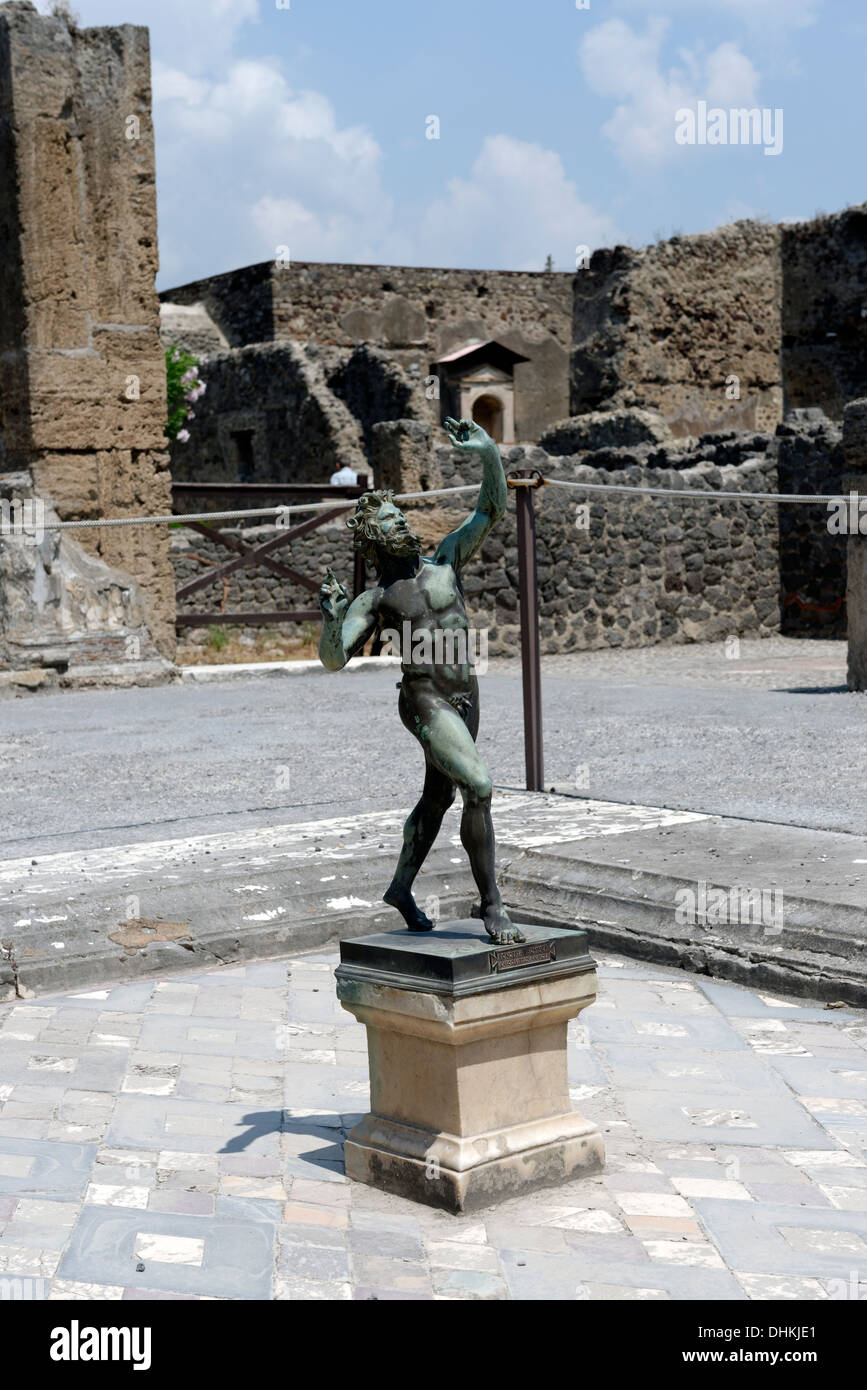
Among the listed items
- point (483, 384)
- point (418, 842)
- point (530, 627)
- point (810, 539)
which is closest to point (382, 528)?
point (418, 842)

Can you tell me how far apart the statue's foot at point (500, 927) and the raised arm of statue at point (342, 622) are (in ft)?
1.93

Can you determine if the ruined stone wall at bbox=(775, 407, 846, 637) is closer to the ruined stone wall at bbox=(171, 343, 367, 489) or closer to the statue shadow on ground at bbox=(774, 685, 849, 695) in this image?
the statue shadow on ground at bbox=(774, 685, 849, 695)

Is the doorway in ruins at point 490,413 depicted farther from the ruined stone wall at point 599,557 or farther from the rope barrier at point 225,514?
the rope barrier at point 225,514

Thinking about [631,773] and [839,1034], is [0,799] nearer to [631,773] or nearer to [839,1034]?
[631,773]

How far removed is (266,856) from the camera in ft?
17.1

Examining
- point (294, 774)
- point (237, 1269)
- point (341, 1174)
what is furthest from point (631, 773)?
point (237, 1269)

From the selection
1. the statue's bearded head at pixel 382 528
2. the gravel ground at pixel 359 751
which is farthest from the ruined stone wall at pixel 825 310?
the statue's bearded head at pixel 382 528

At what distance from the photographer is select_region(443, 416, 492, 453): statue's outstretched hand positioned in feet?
10.8

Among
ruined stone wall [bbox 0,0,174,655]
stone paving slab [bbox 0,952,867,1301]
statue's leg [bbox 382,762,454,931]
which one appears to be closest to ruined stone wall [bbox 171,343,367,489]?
ruined stone wall [bbox 0,0,174,655]

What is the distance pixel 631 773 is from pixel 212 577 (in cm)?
762

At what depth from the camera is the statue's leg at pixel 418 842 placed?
131 inches

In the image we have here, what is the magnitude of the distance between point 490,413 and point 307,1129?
26.5m

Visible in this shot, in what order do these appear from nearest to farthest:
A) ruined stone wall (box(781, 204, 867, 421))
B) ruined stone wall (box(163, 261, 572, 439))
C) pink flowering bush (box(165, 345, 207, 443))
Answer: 1. ruined stone wall (box(781, 204, 867, 421))
2. pink flowering bush (box(165, 345, 207, 443))
3. ruined stone wall (box(163, 261, 572, 439))

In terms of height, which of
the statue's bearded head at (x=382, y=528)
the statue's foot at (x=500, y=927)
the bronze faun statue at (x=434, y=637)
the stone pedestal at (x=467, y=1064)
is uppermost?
the statue's bearded head at (x=382, y=528)
